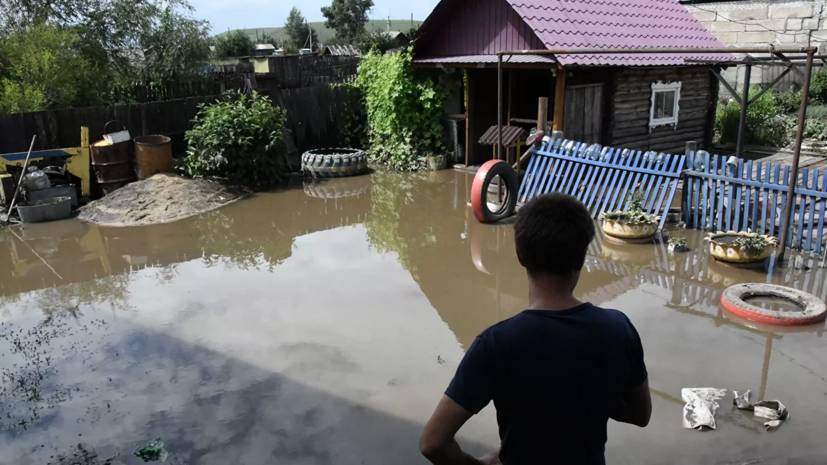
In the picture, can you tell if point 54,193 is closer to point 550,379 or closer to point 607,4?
point 550,379

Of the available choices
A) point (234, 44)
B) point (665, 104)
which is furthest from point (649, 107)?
point (234, 44)

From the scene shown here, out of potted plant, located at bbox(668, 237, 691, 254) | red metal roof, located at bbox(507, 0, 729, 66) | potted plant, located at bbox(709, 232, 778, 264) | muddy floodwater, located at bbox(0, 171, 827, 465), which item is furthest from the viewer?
red metal roof, located at bbox(507, 0, 729, 66)

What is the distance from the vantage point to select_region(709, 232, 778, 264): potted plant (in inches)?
300

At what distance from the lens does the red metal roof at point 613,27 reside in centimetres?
1188

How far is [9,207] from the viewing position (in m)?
10.7

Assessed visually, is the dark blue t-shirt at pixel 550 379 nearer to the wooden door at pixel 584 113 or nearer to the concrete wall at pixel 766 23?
the wooden door at pixel 584 113

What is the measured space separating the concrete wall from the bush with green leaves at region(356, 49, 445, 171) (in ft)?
35.5

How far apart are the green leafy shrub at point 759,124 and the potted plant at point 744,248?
9.46 m

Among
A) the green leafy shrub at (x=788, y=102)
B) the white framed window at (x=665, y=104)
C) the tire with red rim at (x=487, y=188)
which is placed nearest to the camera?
the tire with red rim at (x=487, y=188)

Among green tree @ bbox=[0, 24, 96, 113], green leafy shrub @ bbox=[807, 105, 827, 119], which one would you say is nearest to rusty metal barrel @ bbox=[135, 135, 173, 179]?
green tree @ bbox=[0, 24, 96, 113]

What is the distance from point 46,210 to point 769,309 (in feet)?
34.6

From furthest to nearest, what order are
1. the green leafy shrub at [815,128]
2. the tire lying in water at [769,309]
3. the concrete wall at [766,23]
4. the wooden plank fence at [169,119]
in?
the concrete wall at [766,23] < the green leafy shrub at [815,128] < the wooden plank fence at [169,119] < the tire lying in water at [769,309]

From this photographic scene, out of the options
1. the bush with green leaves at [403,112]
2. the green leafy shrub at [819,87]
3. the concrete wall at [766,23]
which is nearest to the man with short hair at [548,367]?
the bush with green leaves at [403,112]

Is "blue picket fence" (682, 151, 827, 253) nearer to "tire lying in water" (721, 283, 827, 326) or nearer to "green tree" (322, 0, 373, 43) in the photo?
"tire lying in water" (721, 283, 827, 326)
